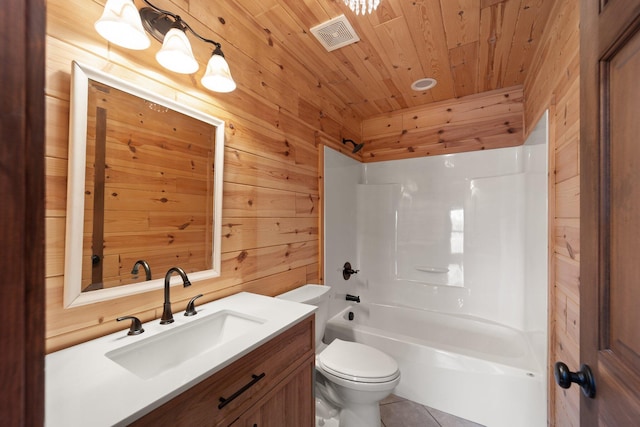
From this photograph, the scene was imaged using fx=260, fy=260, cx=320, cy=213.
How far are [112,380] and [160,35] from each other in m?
1.26

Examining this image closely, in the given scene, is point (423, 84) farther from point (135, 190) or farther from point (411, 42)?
point (135, 190)

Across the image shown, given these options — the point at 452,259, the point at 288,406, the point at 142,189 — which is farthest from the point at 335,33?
the point at 452,259

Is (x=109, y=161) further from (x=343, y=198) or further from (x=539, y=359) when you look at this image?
(x=539, y=359)

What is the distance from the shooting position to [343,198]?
254 centimetres

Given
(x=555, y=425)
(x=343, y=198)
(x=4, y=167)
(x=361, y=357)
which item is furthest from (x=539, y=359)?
(x=4, y=167)

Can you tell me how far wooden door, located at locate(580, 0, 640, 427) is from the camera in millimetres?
490

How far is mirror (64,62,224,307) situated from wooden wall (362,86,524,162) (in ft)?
6.59

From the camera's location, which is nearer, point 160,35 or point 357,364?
point 160,35

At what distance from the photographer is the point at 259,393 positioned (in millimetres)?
920

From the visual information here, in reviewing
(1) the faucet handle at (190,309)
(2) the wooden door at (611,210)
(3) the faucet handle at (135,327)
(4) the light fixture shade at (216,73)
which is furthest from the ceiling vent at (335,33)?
(3) the faucet handle at (135,327)

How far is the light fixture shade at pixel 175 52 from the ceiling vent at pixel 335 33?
855 mm

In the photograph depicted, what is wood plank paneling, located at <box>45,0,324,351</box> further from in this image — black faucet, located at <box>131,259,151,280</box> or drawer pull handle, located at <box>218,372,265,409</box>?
drawer pull handle, located at <box>218,372,265,409</box>

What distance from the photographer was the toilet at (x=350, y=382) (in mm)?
1416

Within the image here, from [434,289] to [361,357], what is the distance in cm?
125
